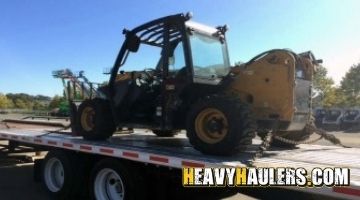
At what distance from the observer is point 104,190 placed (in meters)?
6.92

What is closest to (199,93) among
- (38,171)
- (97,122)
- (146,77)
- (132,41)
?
(146,77)

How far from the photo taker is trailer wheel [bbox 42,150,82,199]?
7535mm

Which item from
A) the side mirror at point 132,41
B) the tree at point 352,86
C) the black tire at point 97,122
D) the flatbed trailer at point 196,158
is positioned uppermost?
the tree at point 352,86

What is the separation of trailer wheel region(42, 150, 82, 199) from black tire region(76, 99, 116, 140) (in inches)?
25.0

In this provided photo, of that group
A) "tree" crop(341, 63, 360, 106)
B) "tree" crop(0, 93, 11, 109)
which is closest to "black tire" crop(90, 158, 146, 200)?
"tree" crop(341, 63, 360, 106)

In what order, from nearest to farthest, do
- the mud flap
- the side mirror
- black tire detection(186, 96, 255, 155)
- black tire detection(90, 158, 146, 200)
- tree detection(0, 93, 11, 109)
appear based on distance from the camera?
1. black tire detection(186, 96, 255, 155)
2. black tire detection(90, 158, 146, 200)
3. the side mirror
4. the mud flap
5. tree detection(0, 93, 11, 109)

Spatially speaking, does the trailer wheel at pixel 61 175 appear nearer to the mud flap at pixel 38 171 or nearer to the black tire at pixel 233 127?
the mud flap at pixel 38 171

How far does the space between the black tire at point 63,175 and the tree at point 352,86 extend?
55127 mm

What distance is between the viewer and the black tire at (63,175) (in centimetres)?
754

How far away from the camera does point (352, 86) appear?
6097cm

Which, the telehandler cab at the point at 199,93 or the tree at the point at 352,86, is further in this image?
the tree at the point at 352,86

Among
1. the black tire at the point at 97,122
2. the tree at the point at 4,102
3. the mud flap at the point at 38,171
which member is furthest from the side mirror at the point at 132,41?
the tree at the point at 4,102

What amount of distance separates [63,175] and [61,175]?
0.33 meters

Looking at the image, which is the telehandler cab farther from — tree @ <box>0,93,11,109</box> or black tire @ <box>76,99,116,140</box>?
tree @ <box>0,93,11,109</box>
